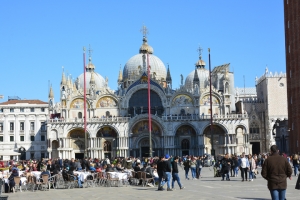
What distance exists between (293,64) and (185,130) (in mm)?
21310

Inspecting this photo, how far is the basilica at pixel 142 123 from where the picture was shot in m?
72.7

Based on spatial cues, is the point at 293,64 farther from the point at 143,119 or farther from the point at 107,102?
the point at 107,102

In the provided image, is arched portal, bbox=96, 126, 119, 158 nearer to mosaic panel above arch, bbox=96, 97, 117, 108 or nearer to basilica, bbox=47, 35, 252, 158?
basilica, bbox=47, 35, 252, 158

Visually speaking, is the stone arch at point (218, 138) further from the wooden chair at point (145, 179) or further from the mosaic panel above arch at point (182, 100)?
the wooden chair at point (145, 179)

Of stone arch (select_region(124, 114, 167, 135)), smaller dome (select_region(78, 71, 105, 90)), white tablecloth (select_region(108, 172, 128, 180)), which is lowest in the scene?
white tablecloth (select_region(108, 172, 128, 180))

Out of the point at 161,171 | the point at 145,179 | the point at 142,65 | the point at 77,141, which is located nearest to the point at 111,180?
the point at 145,179

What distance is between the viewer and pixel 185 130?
247 feet

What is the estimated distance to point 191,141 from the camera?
246ft

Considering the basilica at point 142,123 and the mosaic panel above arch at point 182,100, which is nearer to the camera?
the basilica at point 142,123

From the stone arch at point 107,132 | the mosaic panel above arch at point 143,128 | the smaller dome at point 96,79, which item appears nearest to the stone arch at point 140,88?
the mosaic panel above arch at point 143,128

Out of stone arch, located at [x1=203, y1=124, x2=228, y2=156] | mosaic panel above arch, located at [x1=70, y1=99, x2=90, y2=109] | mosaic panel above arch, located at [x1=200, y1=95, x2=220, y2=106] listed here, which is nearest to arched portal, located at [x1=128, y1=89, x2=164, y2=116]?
mosaic panel above arch, located at [x1=200, y1=95, x2=220, y2=106]

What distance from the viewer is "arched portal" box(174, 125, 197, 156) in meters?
74.9

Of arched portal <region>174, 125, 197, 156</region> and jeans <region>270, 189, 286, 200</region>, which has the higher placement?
arched portal <region>174, 125, 197, 156</region>

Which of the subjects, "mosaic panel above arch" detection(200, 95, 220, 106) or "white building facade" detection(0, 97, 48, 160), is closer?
"mosaic panel above arch" detection(200, 95, 220, 106)
